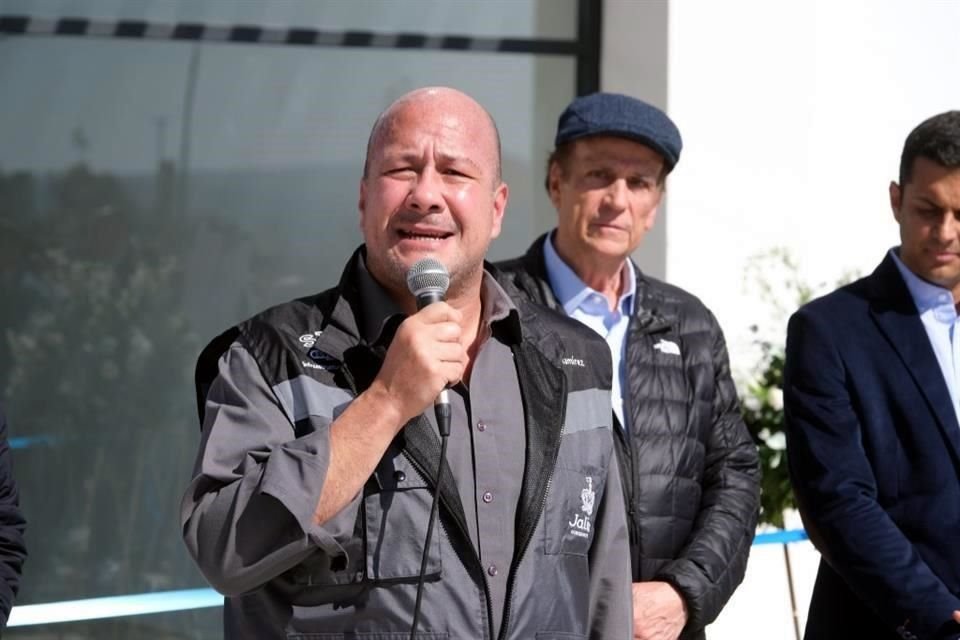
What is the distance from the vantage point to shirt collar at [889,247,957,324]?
4.11 m

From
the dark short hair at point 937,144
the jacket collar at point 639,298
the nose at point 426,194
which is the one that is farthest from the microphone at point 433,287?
the dark short hair at point 937,144

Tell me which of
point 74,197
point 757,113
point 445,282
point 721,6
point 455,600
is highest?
point 721,6

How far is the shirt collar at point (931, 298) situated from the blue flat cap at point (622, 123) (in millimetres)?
763

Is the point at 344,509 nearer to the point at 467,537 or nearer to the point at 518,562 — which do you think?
the point at 467,537

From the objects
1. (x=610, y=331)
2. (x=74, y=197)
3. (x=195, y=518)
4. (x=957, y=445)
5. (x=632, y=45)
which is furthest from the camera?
(x=632, y=45)

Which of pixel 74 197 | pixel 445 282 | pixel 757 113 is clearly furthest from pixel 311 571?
pixel 757 113

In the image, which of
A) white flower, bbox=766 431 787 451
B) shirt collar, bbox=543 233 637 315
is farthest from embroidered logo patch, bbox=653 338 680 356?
white flower, bbox=766 431 787 451

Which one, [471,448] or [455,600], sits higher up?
[471,448]

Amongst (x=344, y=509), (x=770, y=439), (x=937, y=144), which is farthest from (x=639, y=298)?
(x=344, y=509)

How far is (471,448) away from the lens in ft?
9.50

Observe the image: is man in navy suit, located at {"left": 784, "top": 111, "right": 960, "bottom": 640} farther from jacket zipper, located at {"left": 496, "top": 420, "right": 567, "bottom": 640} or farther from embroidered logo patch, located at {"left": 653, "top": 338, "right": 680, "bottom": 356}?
jacket zipper, located at {"left": 496, "top": 420, "right": 567, "bottom": 640}

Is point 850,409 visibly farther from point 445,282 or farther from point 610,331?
point 445,282

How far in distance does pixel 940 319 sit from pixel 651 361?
760mm

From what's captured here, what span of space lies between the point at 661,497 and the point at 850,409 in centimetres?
53
